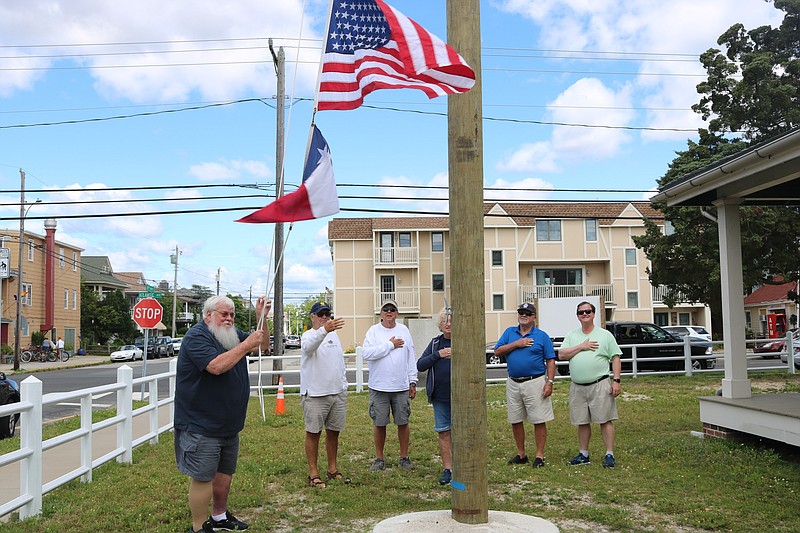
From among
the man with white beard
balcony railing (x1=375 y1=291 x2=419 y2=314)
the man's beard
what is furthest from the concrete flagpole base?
balcony railing (x1=375 y1=291 x2=419 y2=314)

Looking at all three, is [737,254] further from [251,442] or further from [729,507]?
[251,442]

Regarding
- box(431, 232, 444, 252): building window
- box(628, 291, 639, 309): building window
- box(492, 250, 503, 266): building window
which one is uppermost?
box(431, 232, 444, 252): building window

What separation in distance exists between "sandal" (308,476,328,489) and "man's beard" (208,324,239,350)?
234 cm

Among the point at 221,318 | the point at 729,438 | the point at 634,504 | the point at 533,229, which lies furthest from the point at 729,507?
the point at 533,229

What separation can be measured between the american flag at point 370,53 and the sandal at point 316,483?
13.0ft

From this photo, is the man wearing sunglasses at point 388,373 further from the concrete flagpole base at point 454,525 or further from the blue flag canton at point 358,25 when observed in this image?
the blue flag canton at point 358,25

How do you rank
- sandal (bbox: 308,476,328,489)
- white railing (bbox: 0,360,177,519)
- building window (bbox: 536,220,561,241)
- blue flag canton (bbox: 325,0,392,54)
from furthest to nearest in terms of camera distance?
building window (bbox: 536,220,561,241) < sandal (bbox: 308,476,328,489) < white railing (bbox: 0,360,177,519) < blue flag canton (bbox: 325,0,392,54)

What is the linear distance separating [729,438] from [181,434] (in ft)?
22.3

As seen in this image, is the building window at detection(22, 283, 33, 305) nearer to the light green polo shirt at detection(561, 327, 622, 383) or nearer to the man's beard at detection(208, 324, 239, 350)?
the light green polo shirt at detection(561, 327, 622, 383)

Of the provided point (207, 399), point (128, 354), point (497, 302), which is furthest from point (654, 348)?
point (128, 354)

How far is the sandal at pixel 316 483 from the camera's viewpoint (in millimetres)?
7459

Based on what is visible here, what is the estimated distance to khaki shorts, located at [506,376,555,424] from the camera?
27.3 ft

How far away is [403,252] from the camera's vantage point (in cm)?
4700

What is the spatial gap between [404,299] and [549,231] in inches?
396
